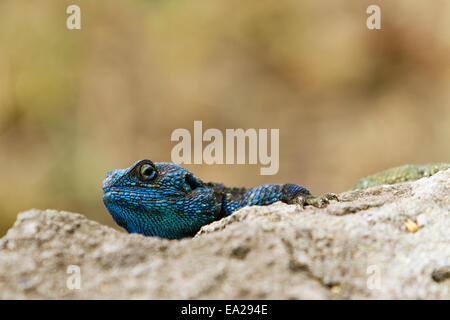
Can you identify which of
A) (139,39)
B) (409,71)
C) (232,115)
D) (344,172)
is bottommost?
(344,172)

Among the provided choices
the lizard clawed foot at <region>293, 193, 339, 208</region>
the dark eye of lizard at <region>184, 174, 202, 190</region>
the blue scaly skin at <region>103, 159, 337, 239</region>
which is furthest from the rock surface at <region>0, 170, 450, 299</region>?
the dark eye of lizard at <region>184, 174, 202, 190</region>

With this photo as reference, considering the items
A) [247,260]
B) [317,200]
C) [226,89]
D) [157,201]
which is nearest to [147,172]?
[157,201]

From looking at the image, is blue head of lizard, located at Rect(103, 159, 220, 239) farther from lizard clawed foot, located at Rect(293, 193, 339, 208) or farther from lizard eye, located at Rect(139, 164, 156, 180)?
lizard clawed foot, located at Rect(293, 193, 339, 208)

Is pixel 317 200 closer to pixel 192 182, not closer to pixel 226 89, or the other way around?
pixel 192 182

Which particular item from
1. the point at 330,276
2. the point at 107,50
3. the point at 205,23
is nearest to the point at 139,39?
the point at 107,50

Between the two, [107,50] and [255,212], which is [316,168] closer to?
[107,50]

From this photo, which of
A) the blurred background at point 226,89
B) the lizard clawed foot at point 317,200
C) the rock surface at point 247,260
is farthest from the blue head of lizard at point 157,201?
the blurred background at point 226,89
